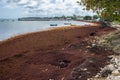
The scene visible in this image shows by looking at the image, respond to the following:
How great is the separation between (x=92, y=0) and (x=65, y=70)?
475 inches

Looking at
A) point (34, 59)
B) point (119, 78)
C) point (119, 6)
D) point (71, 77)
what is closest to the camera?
point (119, 78)

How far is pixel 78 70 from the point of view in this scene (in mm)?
21297

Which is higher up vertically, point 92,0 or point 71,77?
point 92,0

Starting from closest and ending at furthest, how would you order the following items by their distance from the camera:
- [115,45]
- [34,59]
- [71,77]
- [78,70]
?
[71,77], [78,70], [34,59], [115,45]

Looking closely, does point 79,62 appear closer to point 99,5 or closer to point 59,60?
point 59,60

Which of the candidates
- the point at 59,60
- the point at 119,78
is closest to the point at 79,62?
the point at 59,60

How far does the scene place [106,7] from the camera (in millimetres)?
31688

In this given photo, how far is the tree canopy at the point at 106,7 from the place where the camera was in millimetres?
31016

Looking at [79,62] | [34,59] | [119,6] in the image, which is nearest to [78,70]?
[79,62]

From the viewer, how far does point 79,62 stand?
80.8ft

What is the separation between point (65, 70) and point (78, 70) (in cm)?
150

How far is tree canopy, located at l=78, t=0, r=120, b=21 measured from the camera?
3102 cm

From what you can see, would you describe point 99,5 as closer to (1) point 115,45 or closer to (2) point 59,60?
(1) point 115,45

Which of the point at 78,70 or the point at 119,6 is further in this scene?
the point at 119,6
